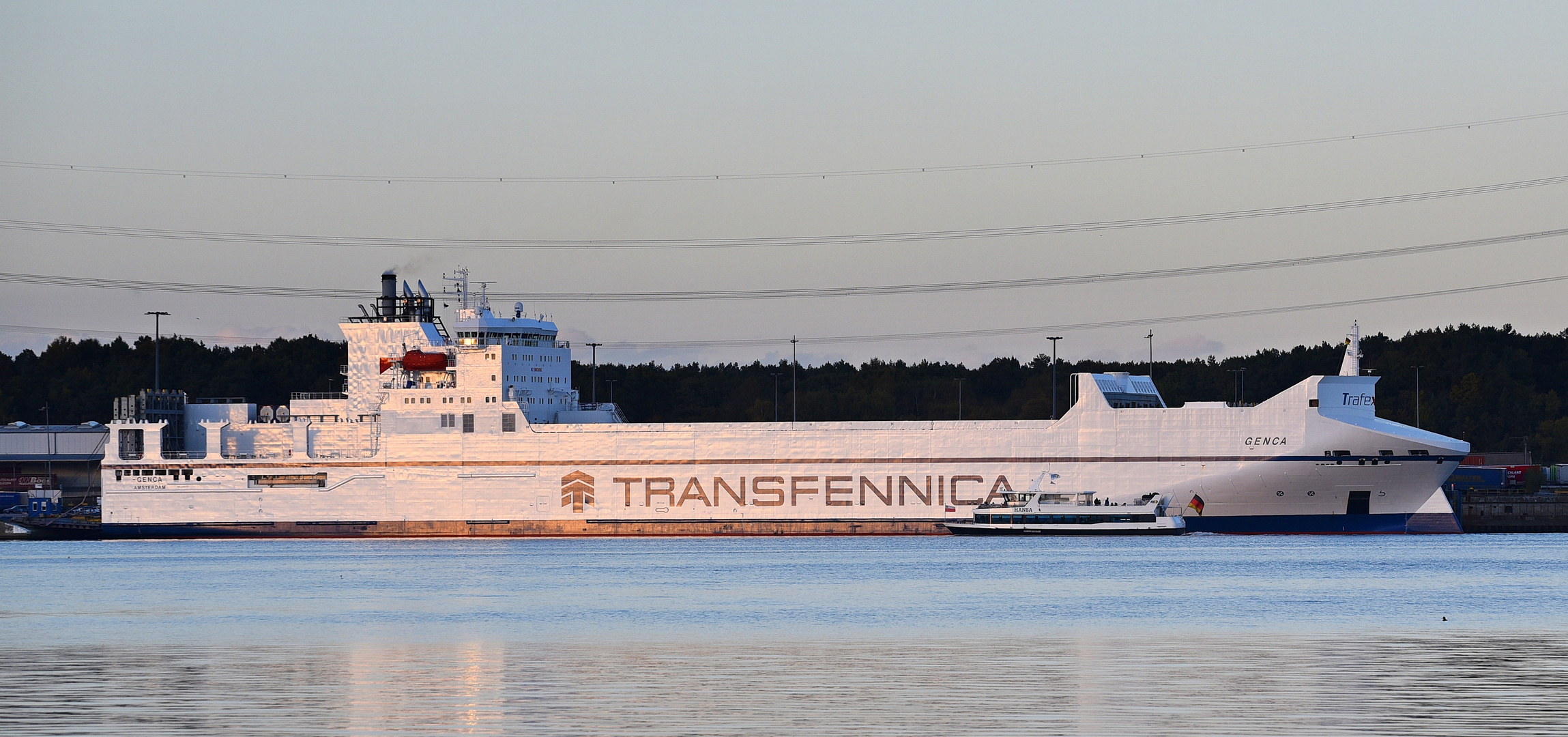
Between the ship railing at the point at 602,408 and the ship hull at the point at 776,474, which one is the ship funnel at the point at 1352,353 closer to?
the ship hull at the point at 776,474

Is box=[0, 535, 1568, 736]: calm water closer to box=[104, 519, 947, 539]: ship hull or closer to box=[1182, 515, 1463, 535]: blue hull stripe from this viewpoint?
box=[1182, 515, 1463, 535]: blue hull stripe

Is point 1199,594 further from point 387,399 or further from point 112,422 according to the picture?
point 112,422

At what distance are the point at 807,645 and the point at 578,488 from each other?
48332mm

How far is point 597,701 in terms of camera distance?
25.2 m

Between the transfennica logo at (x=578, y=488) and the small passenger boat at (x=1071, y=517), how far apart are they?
16.9m

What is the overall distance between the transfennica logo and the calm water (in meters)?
15.1

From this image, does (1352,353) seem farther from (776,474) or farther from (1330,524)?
(776,474)

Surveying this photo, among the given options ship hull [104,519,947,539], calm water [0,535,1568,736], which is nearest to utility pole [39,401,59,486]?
ship hull [104,519,947,539]

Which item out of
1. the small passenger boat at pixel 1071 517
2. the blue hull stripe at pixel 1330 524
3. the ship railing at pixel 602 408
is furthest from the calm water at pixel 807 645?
the ship railing at pixel 602 408

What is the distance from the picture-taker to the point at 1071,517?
7575 centimetres

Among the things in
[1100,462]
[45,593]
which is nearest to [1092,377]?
[1100,462]

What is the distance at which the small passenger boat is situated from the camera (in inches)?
2955

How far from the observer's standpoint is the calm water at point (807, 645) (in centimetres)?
2336

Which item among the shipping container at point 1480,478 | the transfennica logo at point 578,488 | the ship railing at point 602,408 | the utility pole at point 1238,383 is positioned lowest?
the shipping container at point 1480,478
